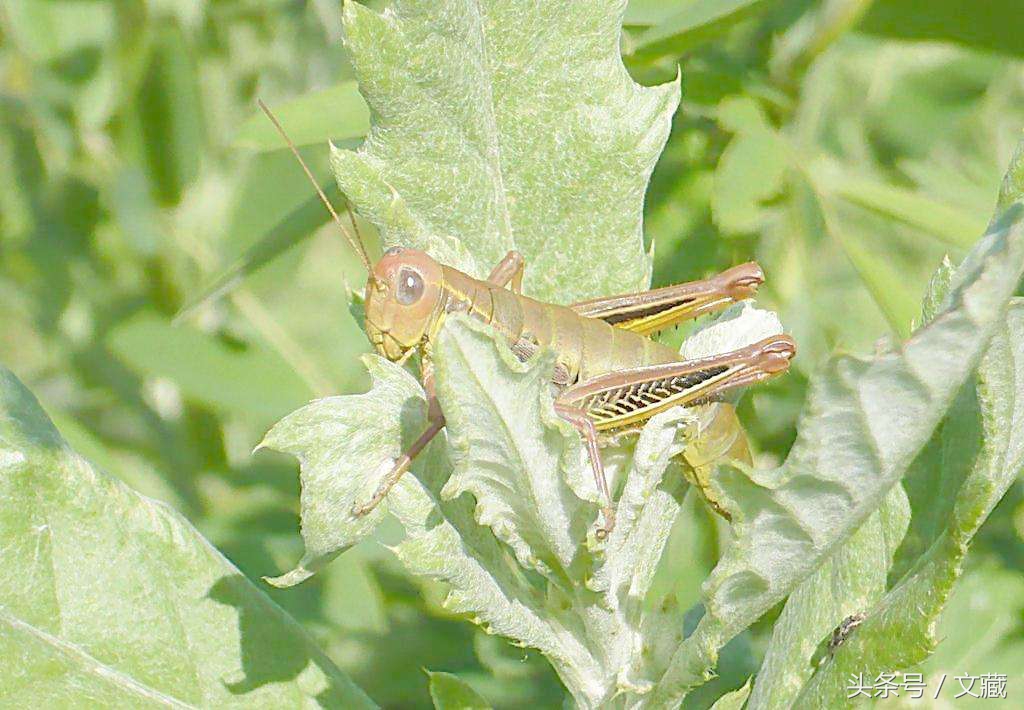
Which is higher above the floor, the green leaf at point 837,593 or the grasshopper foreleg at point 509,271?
the grasshopper foreleg at point 509,271

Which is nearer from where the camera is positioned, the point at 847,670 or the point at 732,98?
the point at 847,670

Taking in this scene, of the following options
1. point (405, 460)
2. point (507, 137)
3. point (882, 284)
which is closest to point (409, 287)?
point (507, 137)

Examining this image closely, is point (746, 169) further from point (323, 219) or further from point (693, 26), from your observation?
point (323, 219)

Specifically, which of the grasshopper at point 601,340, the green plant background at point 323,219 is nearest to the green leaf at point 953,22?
the green plant background at point 323,219

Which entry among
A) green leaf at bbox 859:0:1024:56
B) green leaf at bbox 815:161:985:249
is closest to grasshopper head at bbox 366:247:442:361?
green leaf at bbox 815:161:985:249

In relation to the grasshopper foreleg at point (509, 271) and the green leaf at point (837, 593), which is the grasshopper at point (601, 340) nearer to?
the grasshopper foreleg at point (509, 271)

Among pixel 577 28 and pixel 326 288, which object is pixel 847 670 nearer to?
pixel 577 28

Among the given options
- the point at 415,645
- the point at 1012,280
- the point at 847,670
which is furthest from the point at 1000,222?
the point at 415,645

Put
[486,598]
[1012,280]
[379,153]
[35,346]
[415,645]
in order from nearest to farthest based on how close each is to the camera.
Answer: [1012,280]
[486,598]
[379,153]
[415,645]
[35,346]
